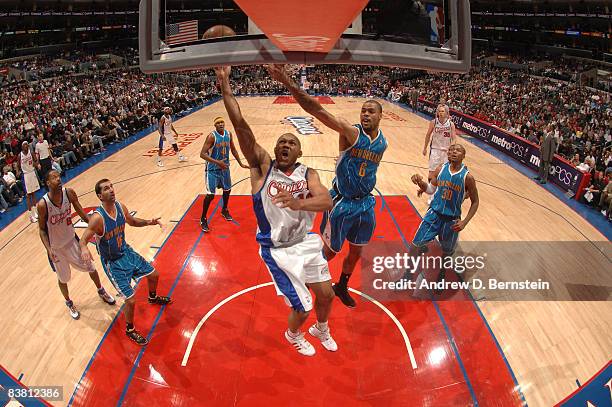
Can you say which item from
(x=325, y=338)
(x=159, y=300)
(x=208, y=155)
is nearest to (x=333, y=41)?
(x=325, y=338)

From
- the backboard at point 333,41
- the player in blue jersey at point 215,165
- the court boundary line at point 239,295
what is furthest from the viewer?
the player in blue jersey at point 215,165

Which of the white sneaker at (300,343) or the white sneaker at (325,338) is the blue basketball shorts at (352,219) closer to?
the white sneaker at (325,338)

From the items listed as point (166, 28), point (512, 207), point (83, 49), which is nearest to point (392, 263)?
point (512, 207)

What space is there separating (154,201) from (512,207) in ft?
27.4

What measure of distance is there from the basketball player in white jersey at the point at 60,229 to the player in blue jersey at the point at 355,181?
3005 millimetres

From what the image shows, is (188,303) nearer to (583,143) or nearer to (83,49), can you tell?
(583,143)

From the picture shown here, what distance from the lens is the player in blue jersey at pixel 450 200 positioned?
17.6 ft

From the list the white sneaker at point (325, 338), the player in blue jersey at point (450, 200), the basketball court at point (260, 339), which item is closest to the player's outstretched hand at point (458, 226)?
the player in blue jersey at point (450, 200)

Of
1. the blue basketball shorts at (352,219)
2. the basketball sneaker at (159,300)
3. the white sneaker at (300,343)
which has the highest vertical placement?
the blue basketball shorts at (352,219)

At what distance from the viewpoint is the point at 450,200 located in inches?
214

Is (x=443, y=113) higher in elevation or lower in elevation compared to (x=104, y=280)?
higher

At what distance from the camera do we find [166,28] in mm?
2648

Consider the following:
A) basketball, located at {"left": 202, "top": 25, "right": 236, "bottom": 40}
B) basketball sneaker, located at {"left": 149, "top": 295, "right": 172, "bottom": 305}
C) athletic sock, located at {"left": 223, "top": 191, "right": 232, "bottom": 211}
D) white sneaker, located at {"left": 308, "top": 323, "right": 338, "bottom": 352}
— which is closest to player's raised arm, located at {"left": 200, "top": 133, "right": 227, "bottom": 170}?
athletic sock, located at {"left": 223, "top": 191, "right": 232, "bottom": 211}

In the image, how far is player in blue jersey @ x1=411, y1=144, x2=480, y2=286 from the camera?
211 inches
